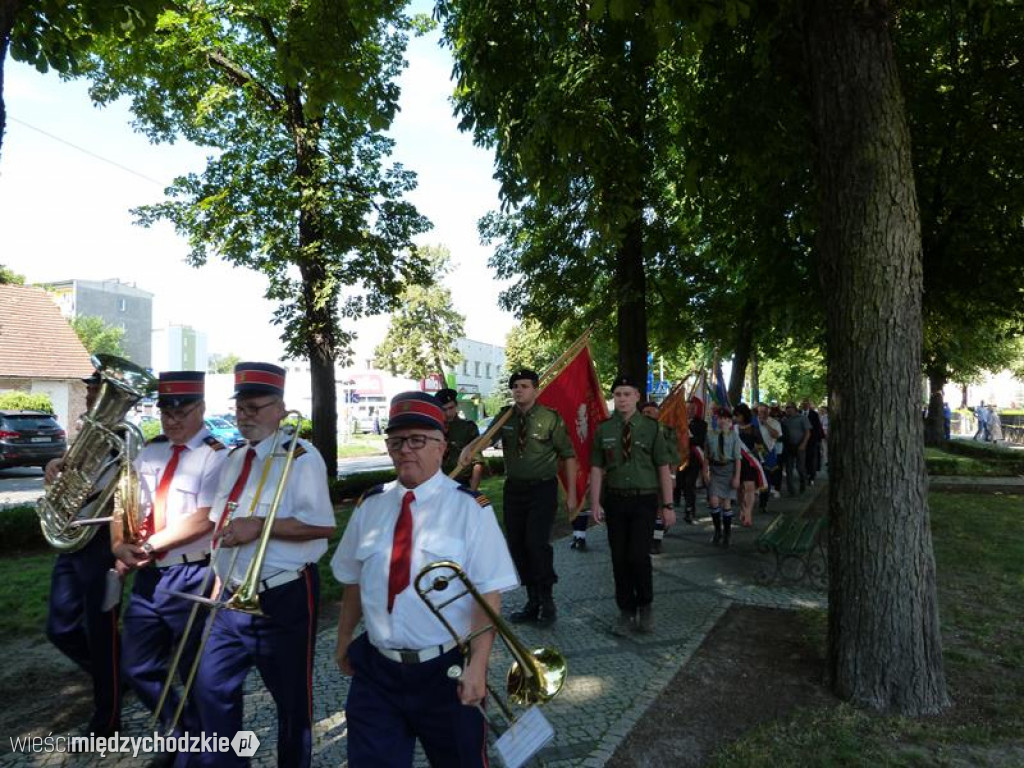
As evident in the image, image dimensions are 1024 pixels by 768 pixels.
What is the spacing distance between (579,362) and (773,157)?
2.98 m

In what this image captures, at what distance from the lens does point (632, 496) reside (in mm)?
5930

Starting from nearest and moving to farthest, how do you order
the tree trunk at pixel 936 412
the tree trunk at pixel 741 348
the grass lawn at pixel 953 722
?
the grass lawn at pixel 953 722 → the tree trunk at pixel 741 348 → the tree trunk at pixel 936 412

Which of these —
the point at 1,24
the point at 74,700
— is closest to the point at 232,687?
the point at 74,700

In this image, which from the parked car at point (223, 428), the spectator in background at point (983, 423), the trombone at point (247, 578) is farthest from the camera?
the spectator in background at point (983, 423)

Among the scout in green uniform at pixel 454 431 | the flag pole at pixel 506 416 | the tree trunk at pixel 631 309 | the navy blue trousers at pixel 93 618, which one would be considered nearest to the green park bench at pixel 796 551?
the flag pole at pixel 506 416

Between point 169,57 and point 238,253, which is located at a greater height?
point 169,57

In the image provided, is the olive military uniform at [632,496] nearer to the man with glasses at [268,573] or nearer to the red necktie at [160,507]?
the man with glasses at [268,573]

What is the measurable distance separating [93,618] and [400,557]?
2.33 metres

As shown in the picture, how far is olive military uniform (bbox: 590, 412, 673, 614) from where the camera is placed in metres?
5.86

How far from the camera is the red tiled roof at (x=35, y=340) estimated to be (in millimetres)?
29828

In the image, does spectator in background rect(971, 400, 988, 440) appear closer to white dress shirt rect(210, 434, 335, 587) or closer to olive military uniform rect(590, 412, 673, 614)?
olive military uniform rect(590, 412, 673, 614)

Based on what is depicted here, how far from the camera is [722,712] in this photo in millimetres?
4340

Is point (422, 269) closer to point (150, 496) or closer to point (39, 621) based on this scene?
point (39, 621)

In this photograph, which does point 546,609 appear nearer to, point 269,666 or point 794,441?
point 269,666
